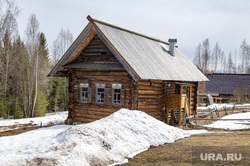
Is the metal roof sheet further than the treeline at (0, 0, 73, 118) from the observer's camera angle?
No

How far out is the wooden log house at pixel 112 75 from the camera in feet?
49.7

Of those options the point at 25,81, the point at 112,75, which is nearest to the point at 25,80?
the point at 25,81

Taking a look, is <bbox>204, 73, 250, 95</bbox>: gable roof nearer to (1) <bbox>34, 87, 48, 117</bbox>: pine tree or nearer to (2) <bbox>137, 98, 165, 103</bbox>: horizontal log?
(1) <bbox>34, 87, 48, 117</bbox>: pine tree

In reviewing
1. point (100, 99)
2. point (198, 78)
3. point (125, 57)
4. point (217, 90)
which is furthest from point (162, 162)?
point (217, 90)

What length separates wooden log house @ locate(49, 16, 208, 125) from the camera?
1516cm

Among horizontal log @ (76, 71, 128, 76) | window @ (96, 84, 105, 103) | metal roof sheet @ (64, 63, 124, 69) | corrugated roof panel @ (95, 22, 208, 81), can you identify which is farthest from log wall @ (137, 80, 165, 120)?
window @ (96, 84, 105, 103)

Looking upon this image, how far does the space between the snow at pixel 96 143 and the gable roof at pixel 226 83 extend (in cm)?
3059

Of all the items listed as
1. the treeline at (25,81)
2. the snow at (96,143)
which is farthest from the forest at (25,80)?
the snow at (96,143)

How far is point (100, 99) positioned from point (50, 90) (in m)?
21.2

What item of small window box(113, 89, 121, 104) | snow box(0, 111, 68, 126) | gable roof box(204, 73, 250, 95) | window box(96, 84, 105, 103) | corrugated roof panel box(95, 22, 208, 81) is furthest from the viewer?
gable roof box(204, 73, 250, 95)

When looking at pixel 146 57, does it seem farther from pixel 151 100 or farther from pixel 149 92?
pixel 151 100

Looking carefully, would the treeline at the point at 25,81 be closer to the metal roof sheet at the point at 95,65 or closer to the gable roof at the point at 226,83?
the metal roof sheet at the point at 95,65

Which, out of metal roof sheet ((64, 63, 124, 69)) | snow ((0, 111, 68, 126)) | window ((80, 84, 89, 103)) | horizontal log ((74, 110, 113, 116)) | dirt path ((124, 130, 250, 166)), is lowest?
snow ((0, 111, 68, 126))

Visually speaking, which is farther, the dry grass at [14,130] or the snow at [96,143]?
the dry grass at [14,130]
